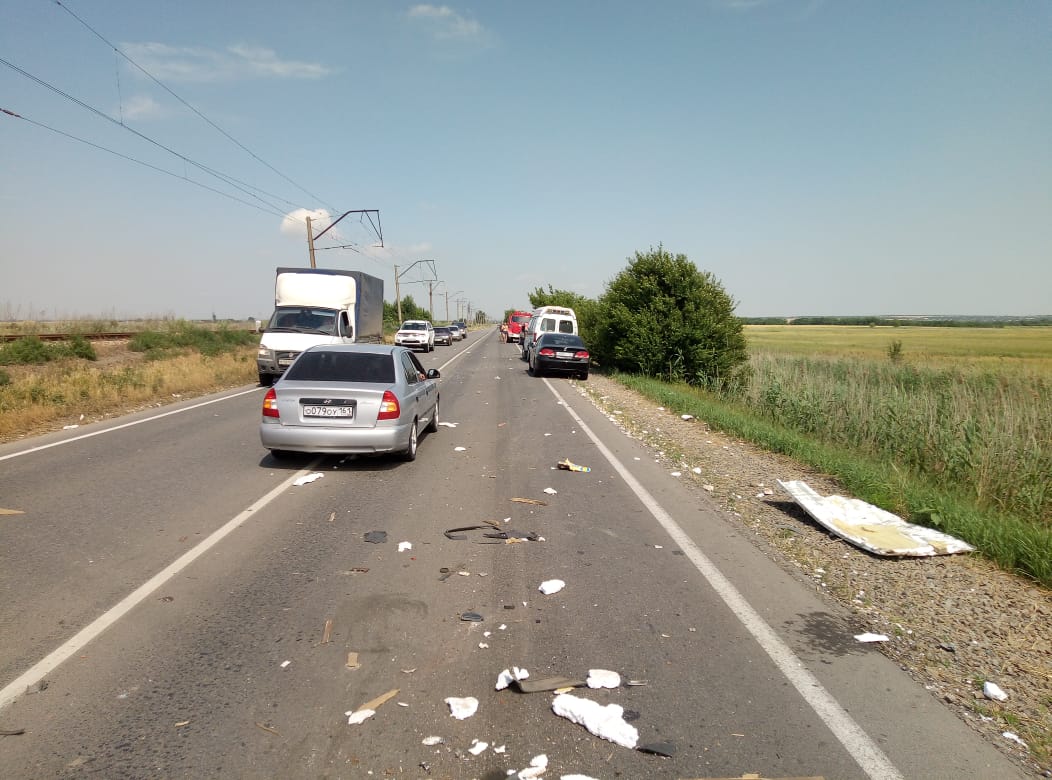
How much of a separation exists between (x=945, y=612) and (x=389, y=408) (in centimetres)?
605

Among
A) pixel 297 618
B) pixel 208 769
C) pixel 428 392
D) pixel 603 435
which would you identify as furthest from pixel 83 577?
pixel 603 435

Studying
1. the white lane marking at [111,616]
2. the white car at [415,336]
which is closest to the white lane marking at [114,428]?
the white lane marking at [111,616]

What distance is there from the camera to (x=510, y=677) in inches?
127

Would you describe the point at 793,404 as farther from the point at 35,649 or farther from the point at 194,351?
the point at 194,351

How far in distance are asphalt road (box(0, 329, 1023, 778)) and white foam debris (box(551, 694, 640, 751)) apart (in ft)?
0.15

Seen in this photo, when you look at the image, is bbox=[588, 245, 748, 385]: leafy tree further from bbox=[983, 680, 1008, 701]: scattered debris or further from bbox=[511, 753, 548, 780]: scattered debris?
bbox=[511, 753, 548, 780]: scattered debris

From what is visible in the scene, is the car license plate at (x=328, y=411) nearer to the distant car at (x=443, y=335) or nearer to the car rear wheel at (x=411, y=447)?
the car rear wheel at (x=411, y=447)

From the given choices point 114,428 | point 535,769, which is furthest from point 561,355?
point 535,769

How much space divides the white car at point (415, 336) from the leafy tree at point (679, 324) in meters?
17.2

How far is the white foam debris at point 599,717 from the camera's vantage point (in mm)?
2797

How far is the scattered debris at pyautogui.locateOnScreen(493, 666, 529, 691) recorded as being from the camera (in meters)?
3.17

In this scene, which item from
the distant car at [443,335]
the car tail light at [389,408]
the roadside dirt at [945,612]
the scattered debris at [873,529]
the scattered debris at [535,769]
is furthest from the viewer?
the distant car at [443,335]

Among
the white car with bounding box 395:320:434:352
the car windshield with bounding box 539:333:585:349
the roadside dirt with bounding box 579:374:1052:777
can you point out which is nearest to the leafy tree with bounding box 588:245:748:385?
the car windshield with bounding box 539:333:585:349

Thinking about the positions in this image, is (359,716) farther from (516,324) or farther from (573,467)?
(516,324)
